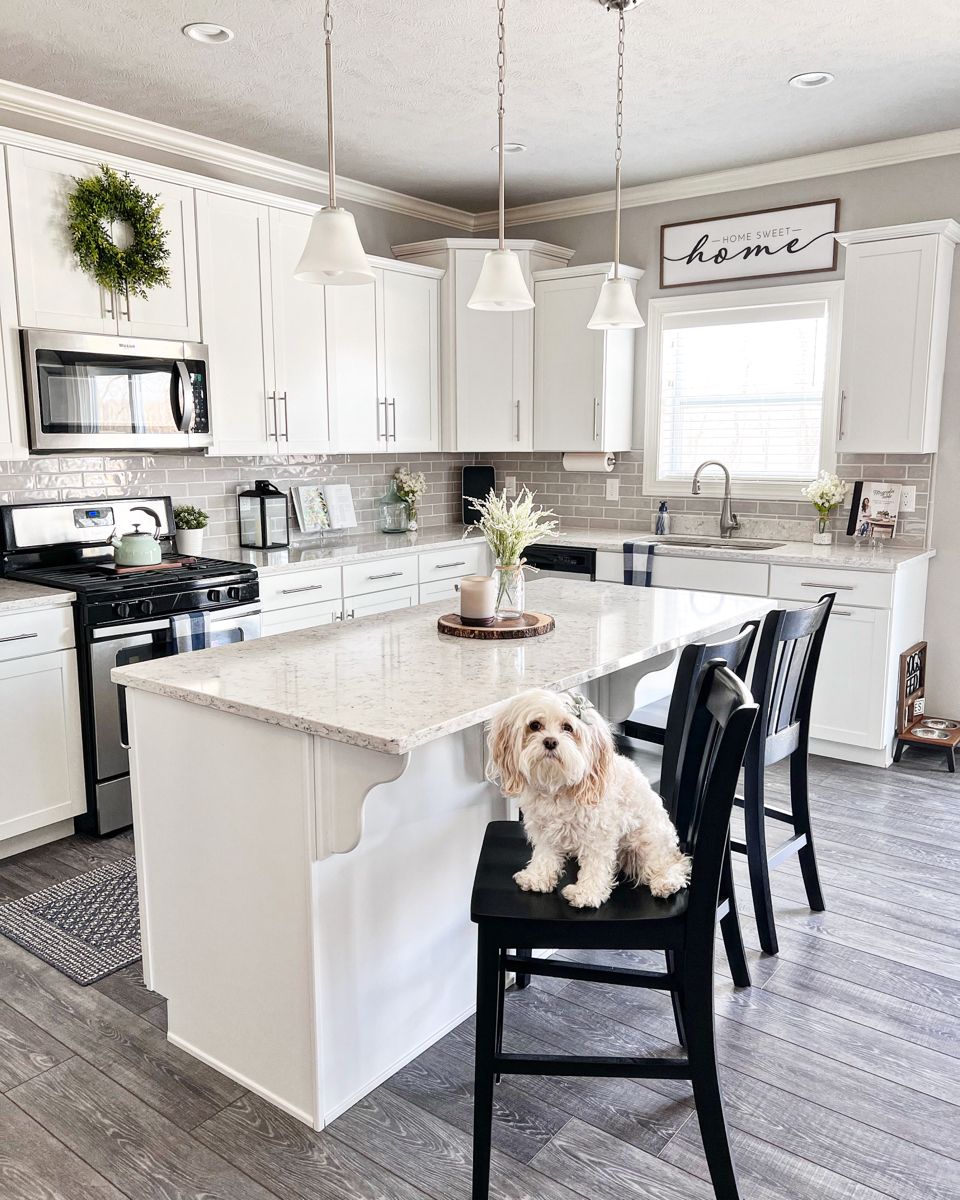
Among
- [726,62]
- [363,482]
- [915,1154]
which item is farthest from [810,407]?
[915,1154]

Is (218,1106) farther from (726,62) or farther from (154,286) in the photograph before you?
(726,62)

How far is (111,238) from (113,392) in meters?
0.59

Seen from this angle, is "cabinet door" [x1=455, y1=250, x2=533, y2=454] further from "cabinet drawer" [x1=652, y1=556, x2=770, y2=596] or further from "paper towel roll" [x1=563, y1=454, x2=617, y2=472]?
"cabinet drawer" [x1=652, y1=556, x2=770, y2=596]

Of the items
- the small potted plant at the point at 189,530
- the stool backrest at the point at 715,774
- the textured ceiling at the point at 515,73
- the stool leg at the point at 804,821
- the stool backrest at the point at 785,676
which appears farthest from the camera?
the small potted plant at the point at 189,530

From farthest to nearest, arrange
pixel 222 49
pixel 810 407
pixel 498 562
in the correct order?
pixel 810 407 < pixel 222 49 < pixel 498 562

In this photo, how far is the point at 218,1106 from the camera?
81.3 inches

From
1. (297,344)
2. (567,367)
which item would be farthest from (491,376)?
(297,344)

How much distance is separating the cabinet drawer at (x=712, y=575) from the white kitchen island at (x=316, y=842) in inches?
82.3

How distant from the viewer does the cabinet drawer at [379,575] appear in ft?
14.6

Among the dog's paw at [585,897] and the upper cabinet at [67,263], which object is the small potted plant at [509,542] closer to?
the dog's paw at [585,897]

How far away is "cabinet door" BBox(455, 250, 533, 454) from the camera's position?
17.2 feet

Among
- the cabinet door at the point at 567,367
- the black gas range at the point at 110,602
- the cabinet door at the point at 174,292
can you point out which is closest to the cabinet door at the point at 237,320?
the cabinet door at the point at 174,292

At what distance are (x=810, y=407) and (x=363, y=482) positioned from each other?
2.45 metres

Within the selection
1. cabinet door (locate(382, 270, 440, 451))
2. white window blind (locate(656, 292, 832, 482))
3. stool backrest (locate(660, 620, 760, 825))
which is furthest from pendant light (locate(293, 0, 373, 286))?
white window blind (locate(656, 292, 832, 482))
